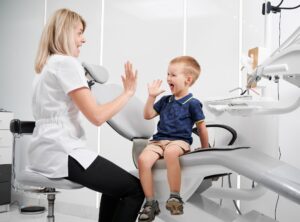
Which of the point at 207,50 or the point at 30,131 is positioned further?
the point at 207,50

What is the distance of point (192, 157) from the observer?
1.49 m

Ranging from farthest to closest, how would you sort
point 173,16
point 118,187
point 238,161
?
point 173,16 → point 118,187 → point 238,161

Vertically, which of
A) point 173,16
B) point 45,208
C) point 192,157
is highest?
point 173,16

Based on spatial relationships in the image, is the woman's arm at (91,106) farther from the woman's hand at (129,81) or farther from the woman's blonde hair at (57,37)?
the woman's blonde hair at (57,37)

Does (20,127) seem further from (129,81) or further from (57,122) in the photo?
(129,81)

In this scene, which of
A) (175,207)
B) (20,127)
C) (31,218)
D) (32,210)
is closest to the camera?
(175,207)

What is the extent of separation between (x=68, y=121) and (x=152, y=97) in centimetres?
→ 50

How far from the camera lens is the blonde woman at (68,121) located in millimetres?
1440

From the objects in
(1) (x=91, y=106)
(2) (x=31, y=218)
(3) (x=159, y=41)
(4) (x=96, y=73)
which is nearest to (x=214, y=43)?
(3) (x=159, y=41)

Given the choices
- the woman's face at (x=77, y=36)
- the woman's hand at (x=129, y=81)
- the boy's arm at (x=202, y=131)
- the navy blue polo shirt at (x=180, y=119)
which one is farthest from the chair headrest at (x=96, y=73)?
the boy's arm at (x=202, y=131)

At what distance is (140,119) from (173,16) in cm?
140

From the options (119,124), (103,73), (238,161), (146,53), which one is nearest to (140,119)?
(119,124)

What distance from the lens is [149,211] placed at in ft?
4.78

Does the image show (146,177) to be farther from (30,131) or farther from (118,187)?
(30,131)
